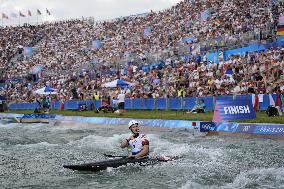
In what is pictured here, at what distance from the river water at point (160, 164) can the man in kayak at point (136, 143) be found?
20.7 inches

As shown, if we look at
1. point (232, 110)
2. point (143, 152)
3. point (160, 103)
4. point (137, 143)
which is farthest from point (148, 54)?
point (143, 152)

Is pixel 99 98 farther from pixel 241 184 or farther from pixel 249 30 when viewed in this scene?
pixel 241 184

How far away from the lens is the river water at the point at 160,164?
48.6ft

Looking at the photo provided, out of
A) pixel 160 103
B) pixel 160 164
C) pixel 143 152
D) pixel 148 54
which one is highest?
pixel 148 54

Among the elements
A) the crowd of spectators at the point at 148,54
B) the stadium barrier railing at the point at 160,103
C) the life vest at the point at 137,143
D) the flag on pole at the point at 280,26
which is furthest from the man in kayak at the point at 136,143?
the flag on pole at the point at 280,26

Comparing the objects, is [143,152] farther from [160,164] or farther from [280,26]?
[280,26]

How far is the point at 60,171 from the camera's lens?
56.9ft

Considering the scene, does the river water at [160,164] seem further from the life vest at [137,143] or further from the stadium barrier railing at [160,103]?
the stadium barrier railing at [160,103]

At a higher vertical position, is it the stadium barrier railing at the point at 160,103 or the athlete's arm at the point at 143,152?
the stadium barrier railing at the point at 160,103

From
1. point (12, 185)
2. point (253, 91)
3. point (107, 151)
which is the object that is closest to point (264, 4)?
Answer: point (253, 91)

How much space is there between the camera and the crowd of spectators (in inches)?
1384

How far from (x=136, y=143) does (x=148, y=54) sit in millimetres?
33702

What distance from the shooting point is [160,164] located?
58.1 feet

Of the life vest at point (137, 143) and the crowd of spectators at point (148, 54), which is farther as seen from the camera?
the crowd of spectators at point (148, 54)
